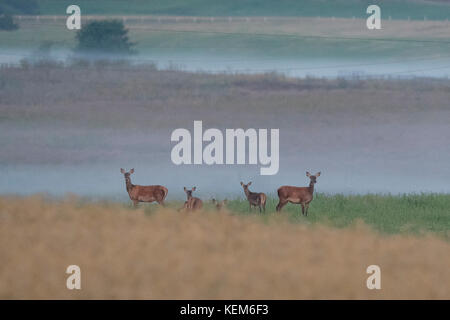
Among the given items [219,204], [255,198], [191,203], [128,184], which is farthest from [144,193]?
[255,198]

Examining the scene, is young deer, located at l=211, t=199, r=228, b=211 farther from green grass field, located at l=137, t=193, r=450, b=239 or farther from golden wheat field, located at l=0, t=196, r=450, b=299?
golden wheat field, located at l=0, t=196, r=450, b=299

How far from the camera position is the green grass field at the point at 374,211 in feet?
65.9

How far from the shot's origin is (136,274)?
49.2ft

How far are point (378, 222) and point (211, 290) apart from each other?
7.09m

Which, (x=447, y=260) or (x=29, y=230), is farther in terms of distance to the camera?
(x=29, y=230)

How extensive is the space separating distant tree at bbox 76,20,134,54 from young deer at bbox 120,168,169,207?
7.43 meters

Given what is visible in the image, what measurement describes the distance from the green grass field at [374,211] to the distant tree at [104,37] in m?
7.95

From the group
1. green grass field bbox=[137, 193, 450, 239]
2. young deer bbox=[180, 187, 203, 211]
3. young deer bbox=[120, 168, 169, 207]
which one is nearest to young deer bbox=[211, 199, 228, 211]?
green grass field bbox=[137, 193, 450, 239]

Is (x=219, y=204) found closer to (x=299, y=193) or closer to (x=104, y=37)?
(x=299, y=193)

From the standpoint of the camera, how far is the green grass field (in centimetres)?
2009

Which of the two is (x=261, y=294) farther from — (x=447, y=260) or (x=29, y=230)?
(x=29, y=230)

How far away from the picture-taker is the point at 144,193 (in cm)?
2008

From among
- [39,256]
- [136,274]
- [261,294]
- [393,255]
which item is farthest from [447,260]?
[39,256]
